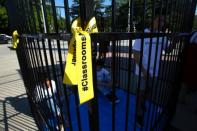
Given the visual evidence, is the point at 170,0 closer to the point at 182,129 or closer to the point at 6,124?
the point at 182,129

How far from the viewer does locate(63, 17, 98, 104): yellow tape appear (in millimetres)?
846

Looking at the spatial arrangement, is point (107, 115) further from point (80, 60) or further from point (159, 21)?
point (80, 60)

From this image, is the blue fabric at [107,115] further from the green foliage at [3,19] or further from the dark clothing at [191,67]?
the green foliage at [3,19]

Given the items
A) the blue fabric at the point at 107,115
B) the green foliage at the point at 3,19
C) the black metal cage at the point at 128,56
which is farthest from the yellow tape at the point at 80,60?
the green foliage at the point at 3,19

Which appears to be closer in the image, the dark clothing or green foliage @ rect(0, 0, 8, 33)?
the dark clothing

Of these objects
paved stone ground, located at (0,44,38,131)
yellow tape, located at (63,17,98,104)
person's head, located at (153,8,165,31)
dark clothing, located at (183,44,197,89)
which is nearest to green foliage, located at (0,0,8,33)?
paved stone ground, located at (0,44,38,131)

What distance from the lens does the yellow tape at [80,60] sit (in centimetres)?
85

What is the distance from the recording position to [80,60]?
0.87 metres

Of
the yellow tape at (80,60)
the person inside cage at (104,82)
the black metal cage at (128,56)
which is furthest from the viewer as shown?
the person inside cage at (104,82)

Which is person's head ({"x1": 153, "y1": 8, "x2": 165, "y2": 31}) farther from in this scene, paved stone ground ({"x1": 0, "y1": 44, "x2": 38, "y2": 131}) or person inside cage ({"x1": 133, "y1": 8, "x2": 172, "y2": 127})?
paved stone ground ({"x1": 0, "y1": 44, "x2": 38, "y2": 131})

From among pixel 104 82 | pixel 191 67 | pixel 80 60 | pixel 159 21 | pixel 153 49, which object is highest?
pixel 159 21

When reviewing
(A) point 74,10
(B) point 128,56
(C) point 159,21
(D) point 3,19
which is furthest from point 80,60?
(D) point 3,19

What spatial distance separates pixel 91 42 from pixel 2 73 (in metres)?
6.22

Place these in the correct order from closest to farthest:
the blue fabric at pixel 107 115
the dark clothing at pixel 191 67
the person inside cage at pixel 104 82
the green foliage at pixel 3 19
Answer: the dark clothing at pixel 191 67, the blue fabric at pixel 107 115, the person inside cage at pixel 104 82, the green foliage at pixel 3 19
